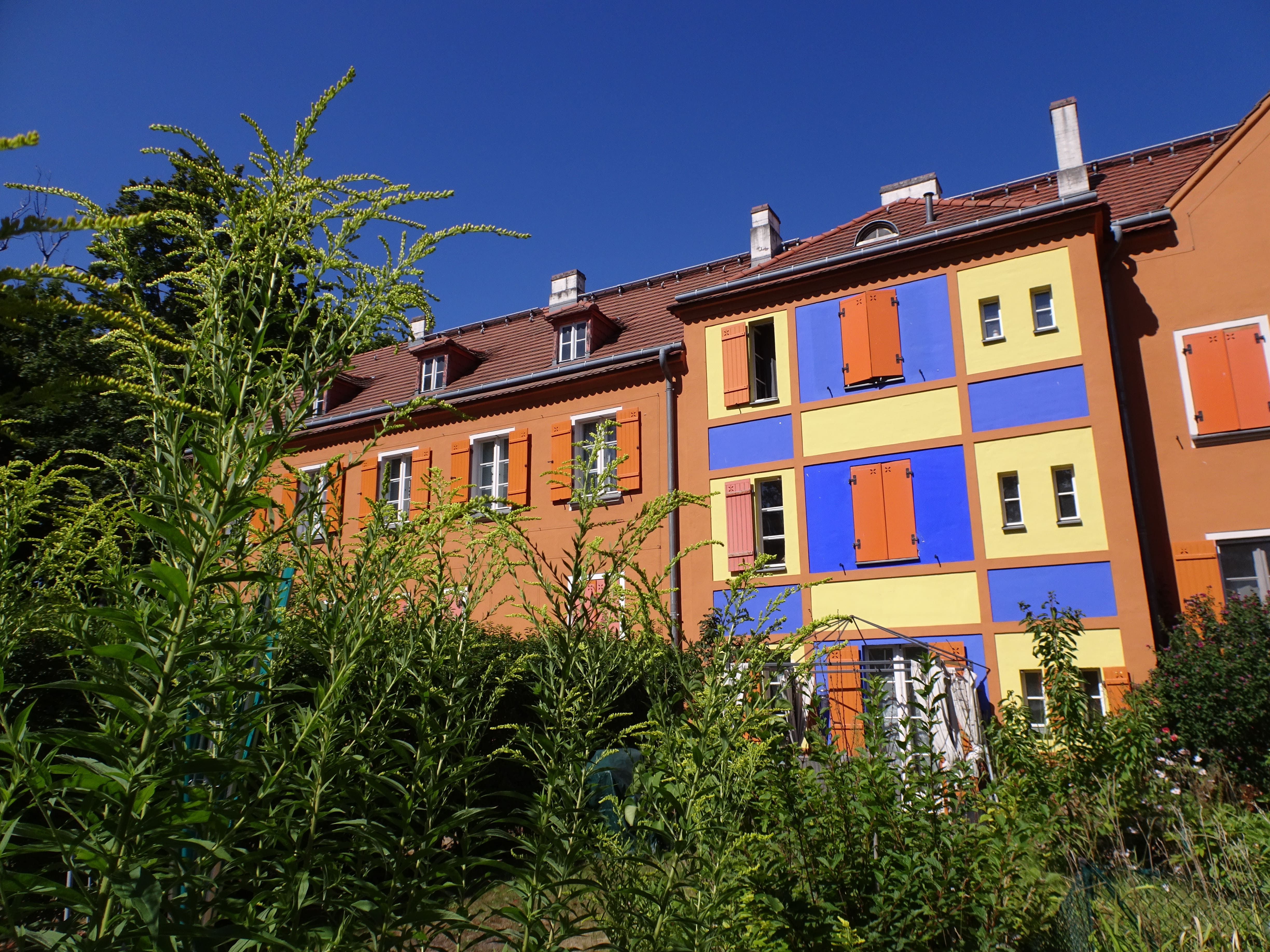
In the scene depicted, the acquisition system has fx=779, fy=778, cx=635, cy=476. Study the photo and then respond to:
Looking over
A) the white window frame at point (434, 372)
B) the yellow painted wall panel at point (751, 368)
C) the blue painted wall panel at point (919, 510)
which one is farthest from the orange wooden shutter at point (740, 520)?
the white window frame at point (434, 372)

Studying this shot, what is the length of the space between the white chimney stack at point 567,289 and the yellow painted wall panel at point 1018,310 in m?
10.7

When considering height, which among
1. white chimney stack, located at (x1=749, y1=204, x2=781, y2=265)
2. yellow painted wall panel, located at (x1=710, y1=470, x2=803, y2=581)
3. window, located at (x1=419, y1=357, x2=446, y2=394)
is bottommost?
yellow painted wall panel, located at (x1=710, y1=470, x2=803, y2=581)

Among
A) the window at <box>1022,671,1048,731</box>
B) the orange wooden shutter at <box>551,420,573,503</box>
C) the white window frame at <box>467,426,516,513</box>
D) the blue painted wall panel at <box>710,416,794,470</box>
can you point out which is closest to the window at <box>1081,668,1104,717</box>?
the window at <box>1022,671,1048,731</box>

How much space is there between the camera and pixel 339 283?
195cm

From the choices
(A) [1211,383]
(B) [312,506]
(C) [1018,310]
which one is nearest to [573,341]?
(C) [1018,310]

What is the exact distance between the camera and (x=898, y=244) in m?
13.3

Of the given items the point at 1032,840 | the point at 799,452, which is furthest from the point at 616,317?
the point at 1032,840

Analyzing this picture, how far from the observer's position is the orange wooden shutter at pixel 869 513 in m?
12.5

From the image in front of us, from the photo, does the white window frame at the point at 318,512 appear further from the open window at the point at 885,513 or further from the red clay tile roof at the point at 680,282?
the open window at the point at 885,513

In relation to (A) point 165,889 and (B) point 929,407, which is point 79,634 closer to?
(A) point 165,889

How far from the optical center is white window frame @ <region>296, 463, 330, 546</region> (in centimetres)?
180

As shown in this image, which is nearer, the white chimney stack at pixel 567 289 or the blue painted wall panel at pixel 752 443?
the blue painted wall panel at pixel 752 443

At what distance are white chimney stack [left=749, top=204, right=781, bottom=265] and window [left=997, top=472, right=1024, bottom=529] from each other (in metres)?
7.49

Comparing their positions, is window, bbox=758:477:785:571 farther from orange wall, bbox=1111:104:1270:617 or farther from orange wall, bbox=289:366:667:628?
orange wall, bbox=1111:104:1270:617
